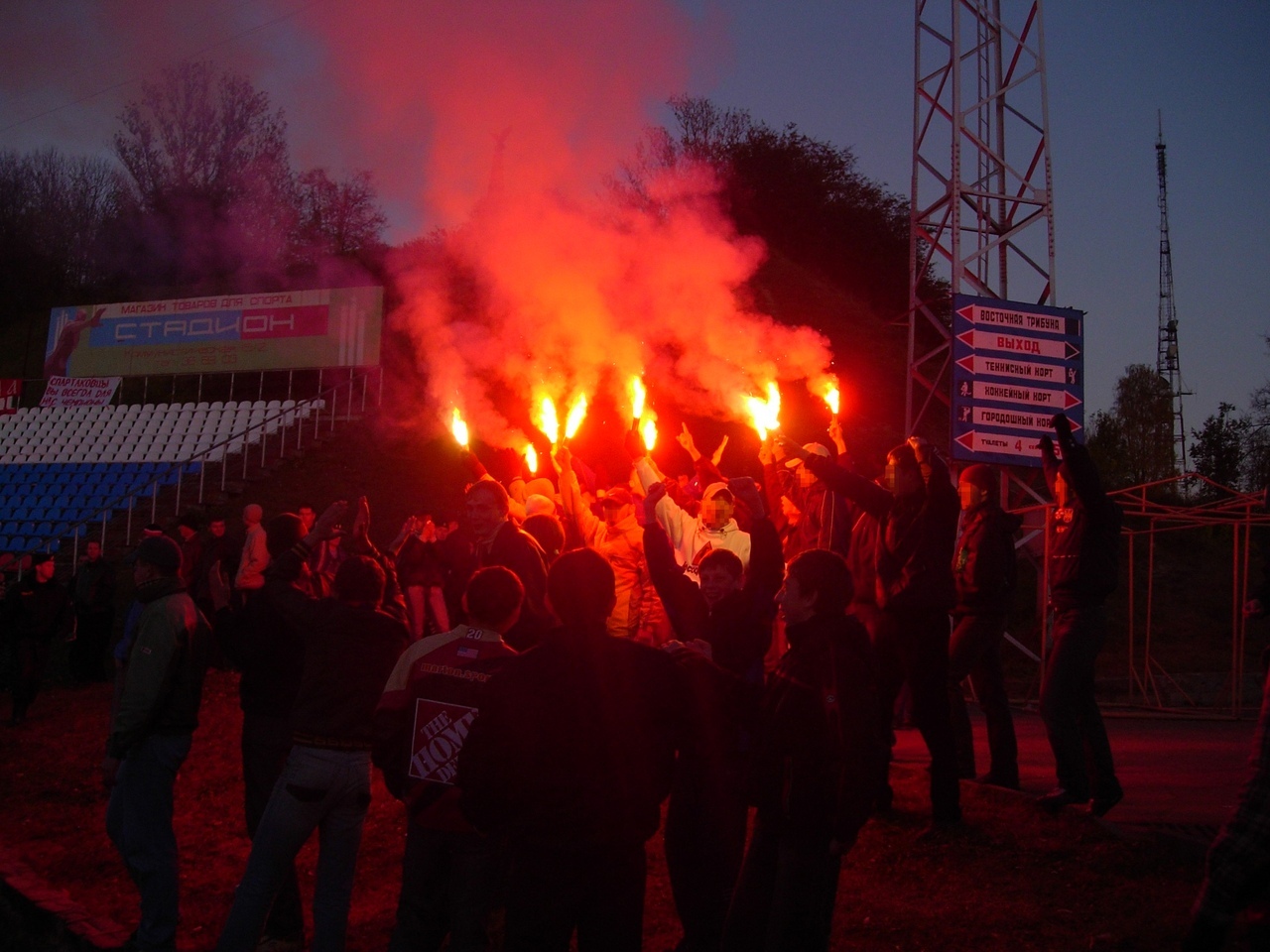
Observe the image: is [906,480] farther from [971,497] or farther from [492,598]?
[492,598]

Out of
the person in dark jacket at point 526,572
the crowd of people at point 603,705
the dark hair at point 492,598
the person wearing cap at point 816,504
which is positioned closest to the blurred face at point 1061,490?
the crowd of people at point 603,705

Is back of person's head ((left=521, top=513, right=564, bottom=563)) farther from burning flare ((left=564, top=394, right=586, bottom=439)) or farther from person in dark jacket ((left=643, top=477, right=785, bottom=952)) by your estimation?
burning flare ((left=564, top=394, right=586, bottom=439))

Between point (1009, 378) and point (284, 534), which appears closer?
point (284, 534)

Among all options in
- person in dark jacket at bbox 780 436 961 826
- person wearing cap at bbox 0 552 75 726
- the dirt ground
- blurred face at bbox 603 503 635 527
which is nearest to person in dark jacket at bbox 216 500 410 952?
the dirt ground

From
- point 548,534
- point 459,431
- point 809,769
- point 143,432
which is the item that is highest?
point 143,432

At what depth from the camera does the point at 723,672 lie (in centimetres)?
356

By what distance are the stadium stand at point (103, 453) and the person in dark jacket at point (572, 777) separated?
20.3 metres

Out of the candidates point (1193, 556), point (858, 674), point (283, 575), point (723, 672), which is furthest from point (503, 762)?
point (1193, 556)

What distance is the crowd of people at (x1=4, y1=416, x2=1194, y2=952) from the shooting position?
3.15 metres

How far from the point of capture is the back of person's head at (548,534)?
552cm

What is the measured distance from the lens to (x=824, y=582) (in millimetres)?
3689

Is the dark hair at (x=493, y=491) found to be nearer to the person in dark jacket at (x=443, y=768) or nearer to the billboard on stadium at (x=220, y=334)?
the person in dark jacket at (x=443, y=768)

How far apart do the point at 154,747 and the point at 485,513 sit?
194cm

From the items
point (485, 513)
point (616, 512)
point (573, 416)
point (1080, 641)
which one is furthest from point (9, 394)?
point (1080, 641)
